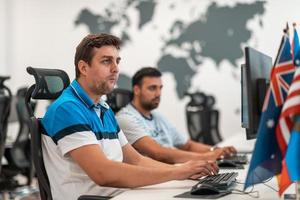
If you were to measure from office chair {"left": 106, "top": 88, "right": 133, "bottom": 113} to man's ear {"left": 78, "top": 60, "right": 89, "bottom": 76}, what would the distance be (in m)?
0.97

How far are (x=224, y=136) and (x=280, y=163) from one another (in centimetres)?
515

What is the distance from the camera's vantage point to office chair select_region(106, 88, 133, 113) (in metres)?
3.24

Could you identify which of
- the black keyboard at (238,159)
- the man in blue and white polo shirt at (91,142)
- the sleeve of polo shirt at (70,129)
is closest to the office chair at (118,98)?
the black keyboard at (238,159)

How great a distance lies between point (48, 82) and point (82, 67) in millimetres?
160

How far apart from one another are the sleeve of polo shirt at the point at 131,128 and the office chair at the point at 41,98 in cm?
91

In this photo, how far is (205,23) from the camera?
6715 mm

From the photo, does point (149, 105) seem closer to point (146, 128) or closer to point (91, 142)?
point (146, 128)

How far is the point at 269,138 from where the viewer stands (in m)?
1.53

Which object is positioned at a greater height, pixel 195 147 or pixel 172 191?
pixel 172 191

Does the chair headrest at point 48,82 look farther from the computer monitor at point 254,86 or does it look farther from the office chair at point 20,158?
the office chair at point 20,158

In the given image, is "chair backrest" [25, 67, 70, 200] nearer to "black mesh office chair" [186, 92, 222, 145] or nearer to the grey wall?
"black mesh office chair" [186, 92, 222, 145]

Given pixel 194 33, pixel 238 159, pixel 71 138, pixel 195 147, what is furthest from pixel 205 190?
pixel 194 33

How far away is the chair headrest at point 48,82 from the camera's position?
2.06 meters

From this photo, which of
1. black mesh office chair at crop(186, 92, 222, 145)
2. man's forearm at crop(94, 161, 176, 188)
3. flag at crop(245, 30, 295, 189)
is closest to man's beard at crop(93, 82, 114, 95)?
man's forearm at crop(94, 161, 176, 188)
